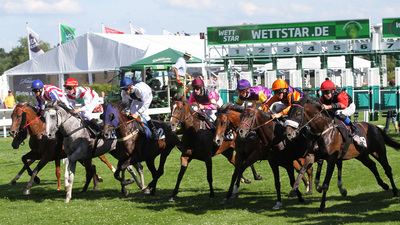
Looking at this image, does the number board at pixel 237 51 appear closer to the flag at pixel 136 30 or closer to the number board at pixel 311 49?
the number board at pixel 311 49

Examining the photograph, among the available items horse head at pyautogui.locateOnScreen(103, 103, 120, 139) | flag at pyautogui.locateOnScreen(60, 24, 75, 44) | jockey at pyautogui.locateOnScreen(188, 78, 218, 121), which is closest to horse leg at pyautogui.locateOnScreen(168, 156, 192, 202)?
jockey at pyautogui.locateOnScreen(188, 78, 218, 121)

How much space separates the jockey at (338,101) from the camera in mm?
6362

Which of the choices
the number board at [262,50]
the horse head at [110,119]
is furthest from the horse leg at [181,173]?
the number board at [262,50]

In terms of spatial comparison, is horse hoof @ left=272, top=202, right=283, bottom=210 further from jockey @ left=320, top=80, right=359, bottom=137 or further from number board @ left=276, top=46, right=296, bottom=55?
number board @ left=276, top=46, right=296, bottom=55

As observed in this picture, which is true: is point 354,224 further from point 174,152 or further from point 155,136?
point 174,152

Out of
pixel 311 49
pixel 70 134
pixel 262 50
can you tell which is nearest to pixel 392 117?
pixel 311 49

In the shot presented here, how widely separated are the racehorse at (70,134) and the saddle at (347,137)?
4.18 metres

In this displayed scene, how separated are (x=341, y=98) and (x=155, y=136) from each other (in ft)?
11.0

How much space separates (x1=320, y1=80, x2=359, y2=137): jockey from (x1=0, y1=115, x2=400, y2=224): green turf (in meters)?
1.25

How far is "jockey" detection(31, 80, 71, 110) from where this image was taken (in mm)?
7898

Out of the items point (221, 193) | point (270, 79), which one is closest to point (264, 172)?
point (221, 193)

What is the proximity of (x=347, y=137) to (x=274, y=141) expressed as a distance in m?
1.11

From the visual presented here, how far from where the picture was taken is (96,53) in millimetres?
29938

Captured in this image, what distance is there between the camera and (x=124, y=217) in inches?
244
